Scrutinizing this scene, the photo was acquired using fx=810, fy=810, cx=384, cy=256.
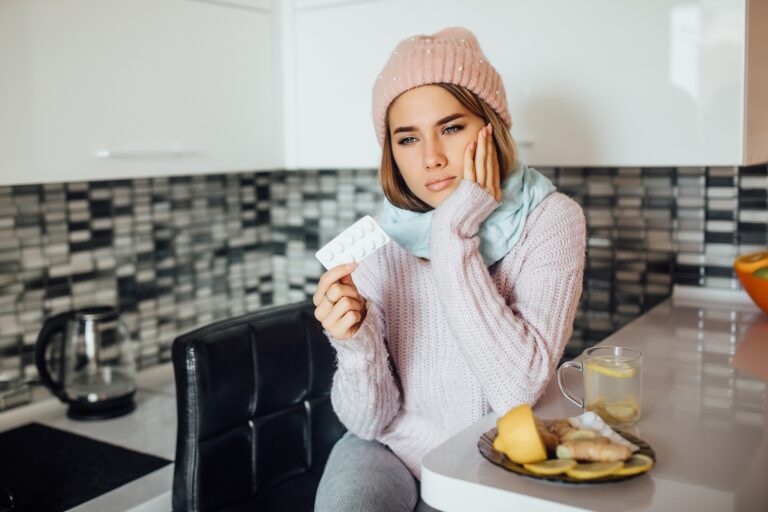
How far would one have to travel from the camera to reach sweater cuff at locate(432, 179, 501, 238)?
1.20 m

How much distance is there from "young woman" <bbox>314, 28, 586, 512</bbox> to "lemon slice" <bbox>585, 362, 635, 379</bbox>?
94 millimetres

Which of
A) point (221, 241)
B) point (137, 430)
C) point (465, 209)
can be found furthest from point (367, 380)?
point (221, 241)

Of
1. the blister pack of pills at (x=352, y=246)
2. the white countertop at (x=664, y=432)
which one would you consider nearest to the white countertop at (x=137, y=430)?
the white countertop at (x=664, y=432)

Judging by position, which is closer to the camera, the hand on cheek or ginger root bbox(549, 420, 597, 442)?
ginger root bbox(549, 420, 597, 442)

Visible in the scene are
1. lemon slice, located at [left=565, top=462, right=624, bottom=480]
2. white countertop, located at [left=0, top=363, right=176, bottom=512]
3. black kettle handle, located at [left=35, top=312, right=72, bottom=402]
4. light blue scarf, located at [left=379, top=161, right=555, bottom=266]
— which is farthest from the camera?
black kettle handle, located at [left=35, top=312, right=72, bottom=402]

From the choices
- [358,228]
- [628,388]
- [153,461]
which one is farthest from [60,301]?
[628,388]

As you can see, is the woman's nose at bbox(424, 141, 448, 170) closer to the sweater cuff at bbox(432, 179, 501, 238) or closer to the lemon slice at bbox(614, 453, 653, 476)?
the sweater cuff at bbox(432, 179, 501, 238)

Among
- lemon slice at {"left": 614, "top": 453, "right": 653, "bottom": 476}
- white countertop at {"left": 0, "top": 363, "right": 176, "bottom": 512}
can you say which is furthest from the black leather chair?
lemon slice at {"left": 614, "top": 453, "right": 653, "bottom": 476}

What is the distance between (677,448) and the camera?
1.00 metres

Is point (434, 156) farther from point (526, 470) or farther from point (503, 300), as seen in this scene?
point (526, 470)

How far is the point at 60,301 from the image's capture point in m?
1.91

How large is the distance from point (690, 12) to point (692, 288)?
0.72 meters

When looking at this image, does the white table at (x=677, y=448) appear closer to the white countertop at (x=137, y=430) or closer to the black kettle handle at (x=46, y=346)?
the white countertop at (x=137, y=430)

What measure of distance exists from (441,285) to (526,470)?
37 centimetres
